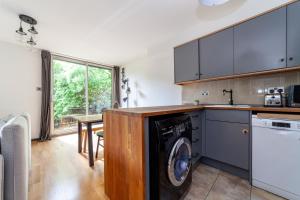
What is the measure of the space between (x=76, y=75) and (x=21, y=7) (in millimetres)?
2415

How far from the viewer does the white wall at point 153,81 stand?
331 centimetres

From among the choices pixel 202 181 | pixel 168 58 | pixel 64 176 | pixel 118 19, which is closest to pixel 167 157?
pixel 202 181

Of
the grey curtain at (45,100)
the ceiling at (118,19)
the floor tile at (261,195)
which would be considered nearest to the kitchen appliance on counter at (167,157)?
the floor tile at (261,195)

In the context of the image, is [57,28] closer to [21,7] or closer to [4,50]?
[21,7]

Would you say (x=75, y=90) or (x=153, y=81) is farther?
(x=75, y=90)

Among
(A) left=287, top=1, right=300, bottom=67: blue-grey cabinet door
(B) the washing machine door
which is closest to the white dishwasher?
(A) left=287, top=1, right=300, bottom=67: blue-grey cabinet door

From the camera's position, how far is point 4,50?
10.2 ft

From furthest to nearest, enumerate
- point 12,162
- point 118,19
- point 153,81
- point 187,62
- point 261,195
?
point 153,81, point 187,62, point 118,19, point 261,195, point 12,162

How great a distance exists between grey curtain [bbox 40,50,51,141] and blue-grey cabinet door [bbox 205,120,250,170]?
384cm

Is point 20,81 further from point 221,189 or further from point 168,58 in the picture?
point 221,189

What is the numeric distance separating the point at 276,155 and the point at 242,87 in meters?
1.09

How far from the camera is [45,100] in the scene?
11.6 ft

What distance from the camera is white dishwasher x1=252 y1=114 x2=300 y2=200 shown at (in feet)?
4.26

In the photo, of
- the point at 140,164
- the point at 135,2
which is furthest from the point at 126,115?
the point at 135,2
